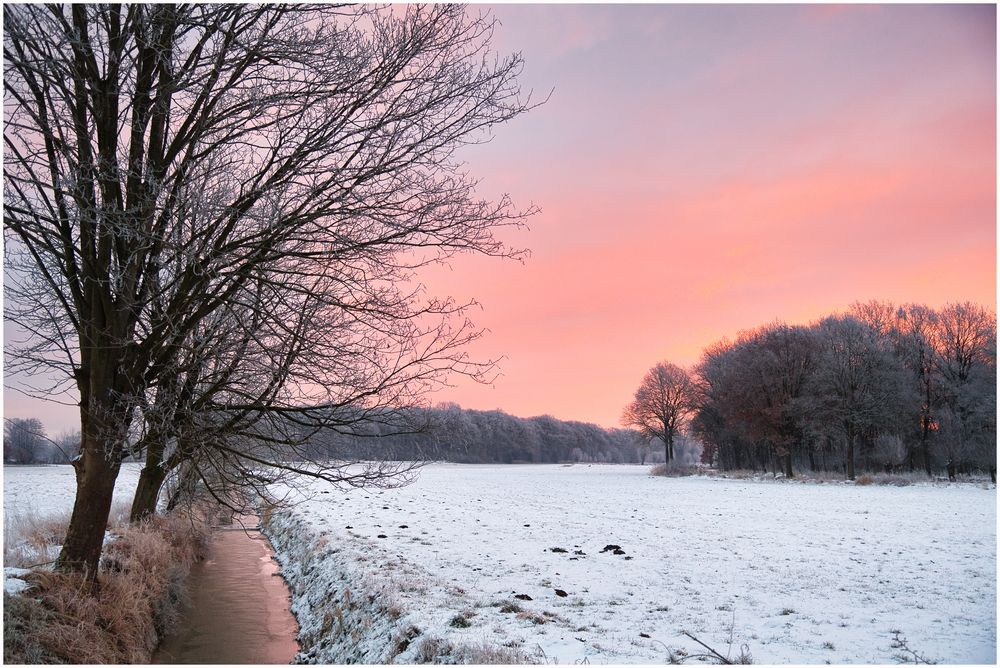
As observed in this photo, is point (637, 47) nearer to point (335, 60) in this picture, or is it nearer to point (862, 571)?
point (335, 60)

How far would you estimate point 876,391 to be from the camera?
41.5m

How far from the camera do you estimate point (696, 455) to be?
14775 cm

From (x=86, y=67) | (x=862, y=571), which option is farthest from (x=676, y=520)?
(x=86, y=67)

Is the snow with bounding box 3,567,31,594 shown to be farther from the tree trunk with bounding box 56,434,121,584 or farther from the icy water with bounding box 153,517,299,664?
the icy water with bounding box 153,517,299,664

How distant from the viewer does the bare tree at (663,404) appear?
5956 cm

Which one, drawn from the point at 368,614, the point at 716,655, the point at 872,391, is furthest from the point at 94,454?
the point at 872,391

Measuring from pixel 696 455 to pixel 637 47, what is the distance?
14889 centimetres

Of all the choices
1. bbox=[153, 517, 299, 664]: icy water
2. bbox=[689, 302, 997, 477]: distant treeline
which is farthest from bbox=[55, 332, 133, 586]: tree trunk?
bbox=[689, 302, 997, 477]: distant treeline

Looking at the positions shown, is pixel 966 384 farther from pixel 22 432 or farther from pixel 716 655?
pixel 22 432

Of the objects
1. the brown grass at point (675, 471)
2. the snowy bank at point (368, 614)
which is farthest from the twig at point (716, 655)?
the brown grass at point (675, 471)

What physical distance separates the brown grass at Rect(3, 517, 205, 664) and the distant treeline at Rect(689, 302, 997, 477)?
131ft

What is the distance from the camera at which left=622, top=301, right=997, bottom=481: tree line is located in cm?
3956

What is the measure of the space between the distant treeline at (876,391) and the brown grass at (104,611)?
1575 inches

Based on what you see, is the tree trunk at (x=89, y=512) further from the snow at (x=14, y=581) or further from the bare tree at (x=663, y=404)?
the bare tree at (x=663, y=404)
